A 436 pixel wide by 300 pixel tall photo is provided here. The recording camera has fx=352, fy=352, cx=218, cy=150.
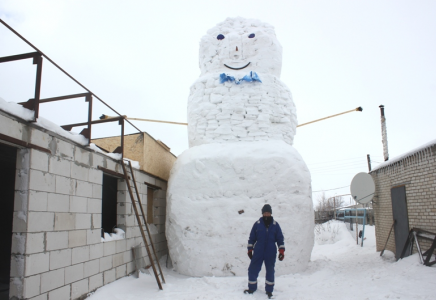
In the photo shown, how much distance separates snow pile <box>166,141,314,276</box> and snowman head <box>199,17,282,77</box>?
1.93 meters

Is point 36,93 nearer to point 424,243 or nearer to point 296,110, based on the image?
point 296,110

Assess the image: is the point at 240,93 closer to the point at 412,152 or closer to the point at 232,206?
the point at 232,206

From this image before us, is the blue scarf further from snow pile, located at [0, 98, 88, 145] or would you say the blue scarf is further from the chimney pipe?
the chimney pipe

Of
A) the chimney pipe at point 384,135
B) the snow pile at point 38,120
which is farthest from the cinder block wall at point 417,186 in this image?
the snow pile at point 38,120

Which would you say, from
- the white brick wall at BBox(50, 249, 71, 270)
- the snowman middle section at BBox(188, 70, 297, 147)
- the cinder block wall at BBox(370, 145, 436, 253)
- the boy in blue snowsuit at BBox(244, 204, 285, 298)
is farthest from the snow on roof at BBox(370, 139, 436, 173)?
the white brick wall at BBox(50, 249, 71, 270)

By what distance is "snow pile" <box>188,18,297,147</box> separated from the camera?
716 cm

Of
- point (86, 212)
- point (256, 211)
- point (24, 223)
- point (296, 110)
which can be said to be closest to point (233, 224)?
point (256, 211)

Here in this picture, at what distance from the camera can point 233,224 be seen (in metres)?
6.30

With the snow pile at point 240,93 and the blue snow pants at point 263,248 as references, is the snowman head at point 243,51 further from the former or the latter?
the blue snow pants at point 263,248

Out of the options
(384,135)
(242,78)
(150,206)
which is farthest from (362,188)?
(150,206)

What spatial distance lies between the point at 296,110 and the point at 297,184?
2015 millimetres

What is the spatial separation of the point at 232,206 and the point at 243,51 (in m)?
3.42

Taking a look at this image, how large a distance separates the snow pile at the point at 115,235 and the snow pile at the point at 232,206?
1.02 meters

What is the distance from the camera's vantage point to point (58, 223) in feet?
13.8
